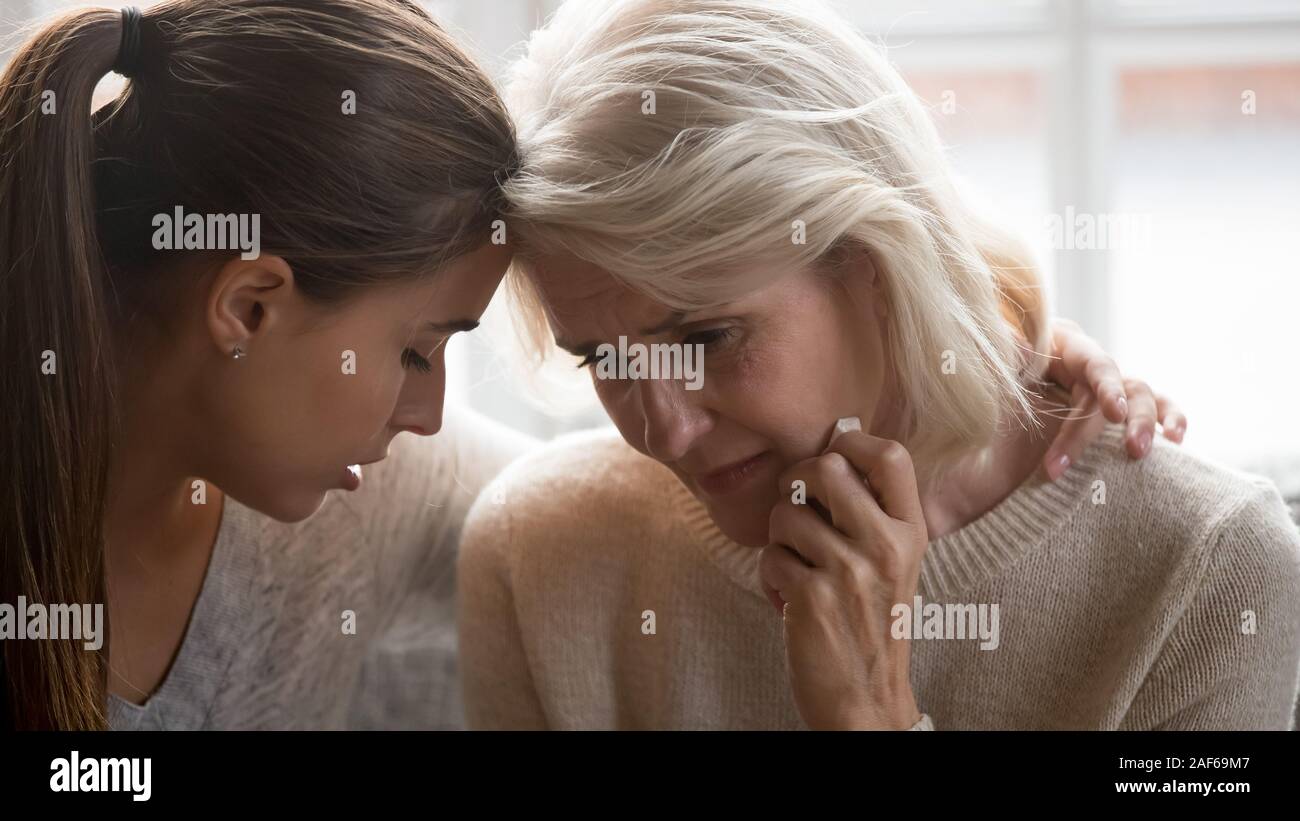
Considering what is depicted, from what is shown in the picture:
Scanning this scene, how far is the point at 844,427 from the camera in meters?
1.23

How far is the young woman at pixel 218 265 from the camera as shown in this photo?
107 centimetres

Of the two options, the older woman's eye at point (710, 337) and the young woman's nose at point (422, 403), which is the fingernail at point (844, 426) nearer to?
the older woman's eye at point (710, 337)

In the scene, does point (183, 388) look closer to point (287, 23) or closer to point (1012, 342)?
point (287, 23)

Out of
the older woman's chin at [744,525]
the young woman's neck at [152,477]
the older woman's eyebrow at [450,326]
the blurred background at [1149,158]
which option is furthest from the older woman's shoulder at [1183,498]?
the blurred background at [1149,158]

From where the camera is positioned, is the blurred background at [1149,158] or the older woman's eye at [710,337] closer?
the older woman's eye at [710,337]

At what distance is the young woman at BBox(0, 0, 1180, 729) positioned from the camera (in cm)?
107

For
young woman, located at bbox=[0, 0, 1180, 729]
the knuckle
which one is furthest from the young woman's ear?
the knuckle

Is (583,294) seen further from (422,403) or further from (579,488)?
(579,488)

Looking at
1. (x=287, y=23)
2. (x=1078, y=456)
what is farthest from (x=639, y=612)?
(x=287, y=23)

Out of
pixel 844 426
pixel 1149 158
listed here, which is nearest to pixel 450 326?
pixel 844 426

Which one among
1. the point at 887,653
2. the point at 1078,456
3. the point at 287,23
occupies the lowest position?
the point at 887,653

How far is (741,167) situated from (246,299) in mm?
484

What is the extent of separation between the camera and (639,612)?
148 centimetres
